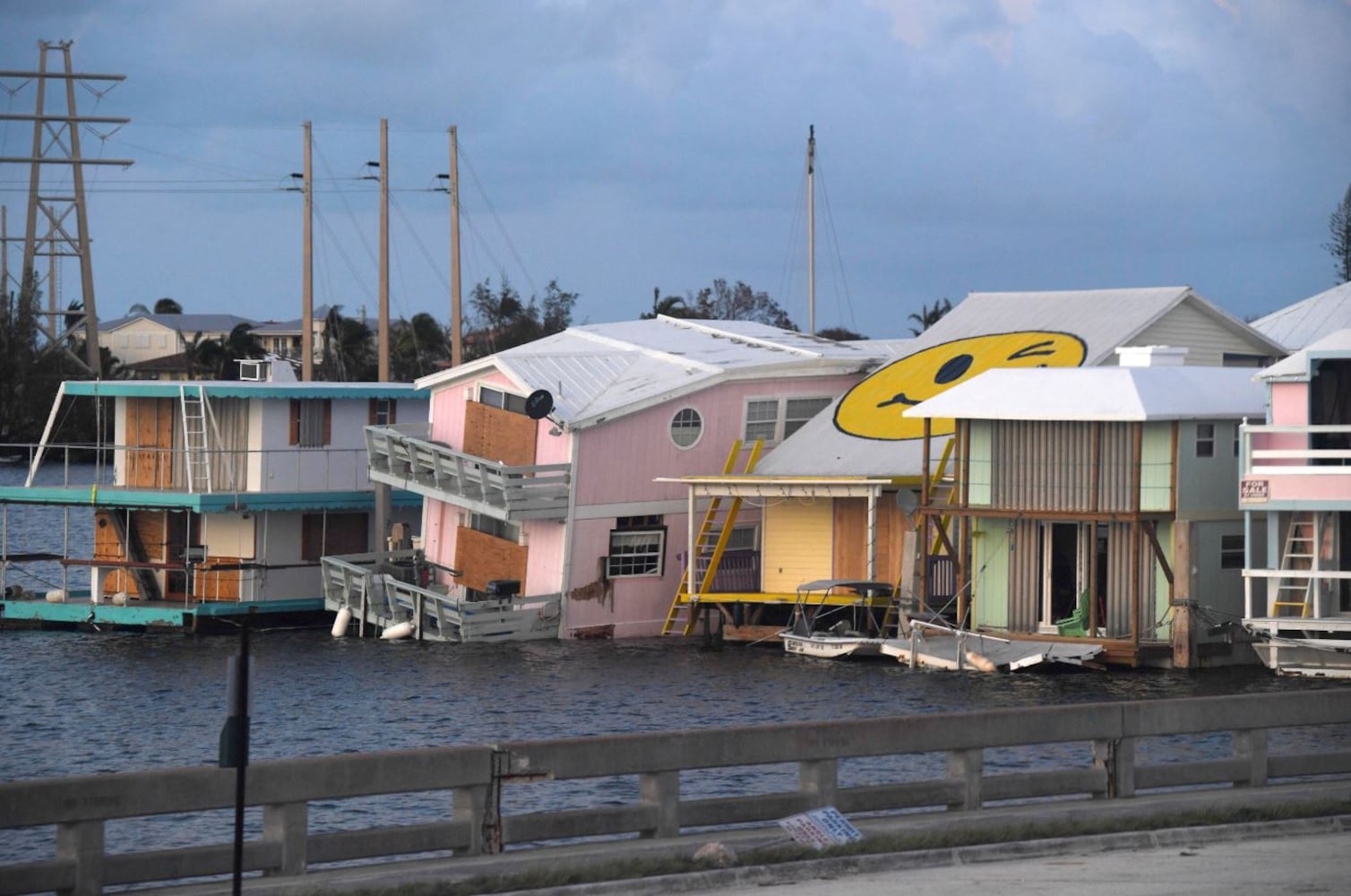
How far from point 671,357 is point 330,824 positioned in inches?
1016

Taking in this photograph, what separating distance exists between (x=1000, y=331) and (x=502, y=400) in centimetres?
1280

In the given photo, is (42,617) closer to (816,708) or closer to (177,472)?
(177,472)

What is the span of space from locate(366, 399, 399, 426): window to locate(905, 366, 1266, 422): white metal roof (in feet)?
57.3

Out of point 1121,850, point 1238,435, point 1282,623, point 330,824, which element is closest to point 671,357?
point 1238,435

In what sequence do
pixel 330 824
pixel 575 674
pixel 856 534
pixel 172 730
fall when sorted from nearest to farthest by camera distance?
pixel 330 824 → pixel 172 730 → pixel 575 674 → pixel 856 534

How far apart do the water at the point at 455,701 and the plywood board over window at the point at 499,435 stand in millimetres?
5181

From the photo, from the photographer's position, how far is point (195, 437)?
5144 centimetres

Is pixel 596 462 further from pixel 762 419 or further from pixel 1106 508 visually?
pixel 1106 508

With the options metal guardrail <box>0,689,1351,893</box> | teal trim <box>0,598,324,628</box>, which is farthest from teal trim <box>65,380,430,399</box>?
metal guardrail <box>0,689,1351,893</box>

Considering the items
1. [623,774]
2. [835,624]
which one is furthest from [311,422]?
[623,774]

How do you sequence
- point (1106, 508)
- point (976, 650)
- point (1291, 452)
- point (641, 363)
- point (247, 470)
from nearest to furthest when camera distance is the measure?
1. point (1291, 452)
2. point (1106, 508)
3. point (976, 650)
4. point (641, 363)
5. point (247, 470)

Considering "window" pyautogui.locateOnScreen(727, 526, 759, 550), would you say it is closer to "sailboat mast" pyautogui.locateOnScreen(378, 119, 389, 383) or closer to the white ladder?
the white ladder

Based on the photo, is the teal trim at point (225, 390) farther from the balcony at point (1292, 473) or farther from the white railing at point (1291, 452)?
the balcony at point (1292, 473)

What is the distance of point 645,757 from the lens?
52.2 feet
